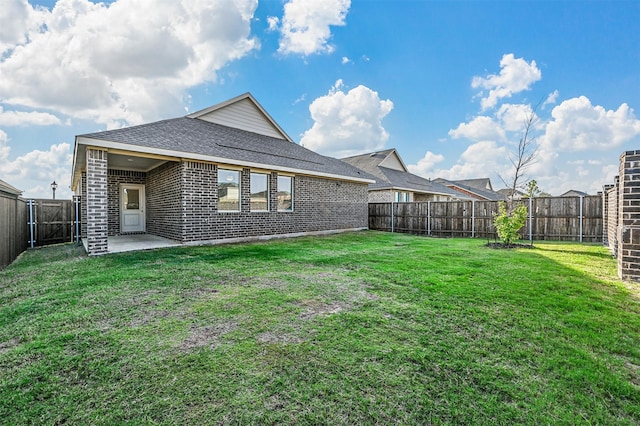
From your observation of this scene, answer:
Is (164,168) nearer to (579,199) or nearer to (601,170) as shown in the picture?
(579,199)

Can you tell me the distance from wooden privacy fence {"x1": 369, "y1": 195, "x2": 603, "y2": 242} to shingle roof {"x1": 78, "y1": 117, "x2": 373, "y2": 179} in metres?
3.15

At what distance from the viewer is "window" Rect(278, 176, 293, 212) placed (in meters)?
11.2

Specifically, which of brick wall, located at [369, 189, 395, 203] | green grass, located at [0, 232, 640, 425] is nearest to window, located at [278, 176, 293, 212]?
green grass, located at [0, 232, 640, 425]

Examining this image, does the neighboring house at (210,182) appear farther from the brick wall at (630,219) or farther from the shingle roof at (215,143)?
the brick wall at (630,219)

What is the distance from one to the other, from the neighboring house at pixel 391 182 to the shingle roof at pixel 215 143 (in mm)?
4448

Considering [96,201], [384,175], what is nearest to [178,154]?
[96,201]

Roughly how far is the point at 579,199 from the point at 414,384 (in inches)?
497

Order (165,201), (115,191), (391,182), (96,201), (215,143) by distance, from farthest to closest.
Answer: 1. (391,182)
2. (115,191)
3. (215,143)
4. (165,201)
5. (96,201)

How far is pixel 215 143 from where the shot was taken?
10188 millimetres

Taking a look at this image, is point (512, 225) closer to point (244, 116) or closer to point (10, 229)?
point (244, 116)

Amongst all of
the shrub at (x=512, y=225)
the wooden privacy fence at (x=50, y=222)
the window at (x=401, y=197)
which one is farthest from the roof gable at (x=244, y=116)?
the shrub at (x=512, y=225)

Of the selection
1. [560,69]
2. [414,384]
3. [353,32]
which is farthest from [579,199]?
[414,384]

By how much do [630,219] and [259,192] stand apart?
9.61 meters

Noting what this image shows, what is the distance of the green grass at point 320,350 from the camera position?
1773 millimetres
